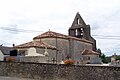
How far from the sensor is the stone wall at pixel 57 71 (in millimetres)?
17891

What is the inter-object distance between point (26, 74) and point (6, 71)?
2517 mm

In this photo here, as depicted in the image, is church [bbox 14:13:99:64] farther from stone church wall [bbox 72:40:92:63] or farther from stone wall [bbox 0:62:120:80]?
stone wall [bbox 0:62:120:80]

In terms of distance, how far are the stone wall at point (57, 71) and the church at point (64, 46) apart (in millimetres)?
5111

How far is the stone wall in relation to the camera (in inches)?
704

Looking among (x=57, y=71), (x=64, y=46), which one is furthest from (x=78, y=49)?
(x=57, y=71)

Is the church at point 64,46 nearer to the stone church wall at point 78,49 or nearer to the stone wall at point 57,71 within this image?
the stone church wall at point 78,49

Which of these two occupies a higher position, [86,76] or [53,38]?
[53,38]

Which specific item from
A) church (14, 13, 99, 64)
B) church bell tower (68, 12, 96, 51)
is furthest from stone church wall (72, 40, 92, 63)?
church bell tower (68, 12, 96, 51)

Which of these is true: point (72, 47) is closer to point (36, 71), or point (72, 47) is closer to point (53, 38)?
point (53, 38)

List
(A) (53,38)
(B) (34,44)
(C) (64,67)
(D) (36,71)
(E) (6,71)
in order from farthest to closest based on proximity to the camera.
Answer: (A) (53,38) < (B) (34,44) < (E) (6,71) < (D) (36,71) < (C) (64,67)

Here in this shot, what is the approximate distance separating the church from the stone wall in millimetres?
5111

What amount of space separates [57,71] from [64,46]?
19.0 m

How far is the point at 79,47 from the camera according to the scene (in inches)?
1686

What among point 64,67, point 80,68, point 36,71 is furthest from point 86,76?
point 36,71
